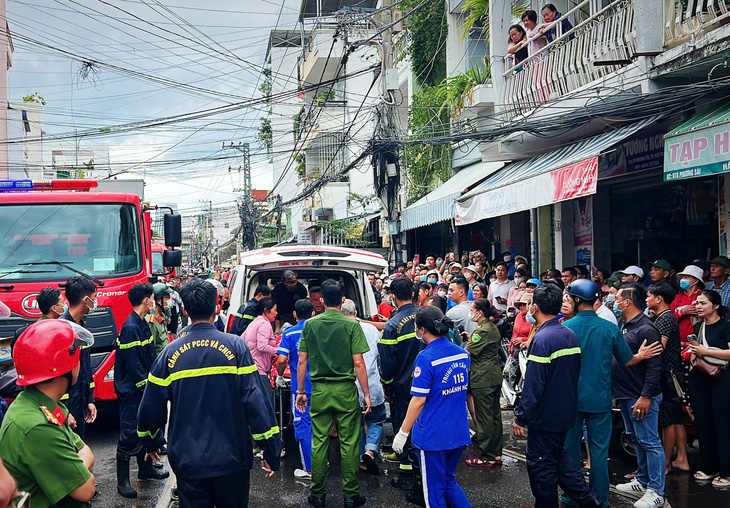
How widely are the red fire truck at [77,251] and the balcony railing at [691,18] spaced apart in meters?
6.65

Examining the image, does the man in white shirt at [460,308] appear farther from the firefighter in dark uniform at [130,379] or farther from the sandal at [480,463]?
the firefighter in dark uniform at [130,379]

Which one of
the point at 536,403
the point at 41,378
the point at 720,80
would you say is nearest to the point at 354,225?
the point at 720,80

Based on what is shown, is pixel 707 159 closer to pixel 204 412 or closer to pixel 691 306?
pixel 691 306

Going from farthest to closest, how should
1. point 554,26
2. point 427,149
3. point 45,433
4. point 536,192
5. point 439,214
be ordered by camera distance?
point 427,149 → point 439,214 → point 554,26 → point 536,192 → point 45,433

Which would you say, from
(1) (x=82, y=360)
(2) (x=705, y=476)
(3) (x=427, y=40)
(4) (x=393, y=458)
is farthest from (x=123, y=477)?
(3) (x=427, y=40)

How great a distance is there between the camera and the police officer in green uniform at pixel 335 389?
610 centimetres

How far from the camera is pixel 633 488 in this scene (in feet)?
20.6

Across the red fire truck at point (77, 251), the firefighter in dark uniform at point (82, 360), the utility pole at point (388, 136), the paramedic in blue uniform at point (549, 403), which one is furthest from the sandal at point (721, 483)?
the utility pole at point (388, 136)

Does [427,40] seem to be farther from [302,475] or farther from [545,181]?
[302,475]

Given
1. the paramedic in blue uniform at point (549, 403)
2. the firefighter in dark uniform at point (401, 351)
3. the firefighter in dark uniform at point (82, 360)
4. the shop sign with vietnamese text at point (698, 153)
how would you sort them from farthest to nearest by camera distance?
the shop sign with vietnamese text at point (698, 153), the firefighter in dark uniform at point (401, 351), the firefighter in dark uniform at point (82, 360), the paramedic in blue uniform at point (549, 403)

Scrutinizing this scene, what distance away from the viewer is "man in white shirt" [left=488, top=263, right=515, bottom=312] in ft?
39.5

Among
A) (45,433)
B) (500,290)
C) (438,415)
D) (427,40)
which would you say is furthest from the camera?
(427,40)

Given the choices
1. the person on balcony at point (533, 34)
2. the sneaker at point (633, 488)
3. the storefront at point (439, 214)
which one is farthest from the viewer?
the storefront at point (439, 214)

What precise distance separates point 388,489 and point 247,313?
2.64 meters
